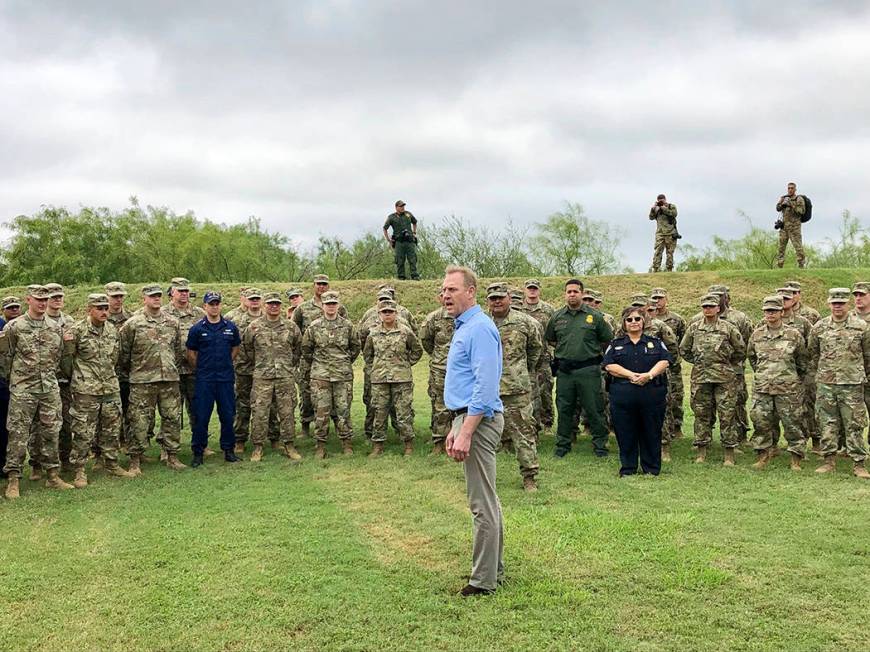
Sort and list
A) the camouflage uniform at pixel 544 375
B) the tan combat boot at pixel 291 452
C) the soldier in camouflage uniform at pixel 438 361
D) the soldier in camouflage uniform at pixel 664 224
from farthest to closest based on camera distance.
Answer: the soldier in camouflage uniform at pixel 664 224, the camouflage uniform at pixel 544 375, the soldier in camouflage uniform at pixel 438 361, the tan combat boot at pixel 291 452

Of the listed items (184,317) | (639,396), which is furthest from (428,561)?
(184,317)

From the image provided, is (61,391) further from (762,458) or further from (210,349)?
(762,458)

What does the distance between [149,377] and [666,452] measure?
6154 mm

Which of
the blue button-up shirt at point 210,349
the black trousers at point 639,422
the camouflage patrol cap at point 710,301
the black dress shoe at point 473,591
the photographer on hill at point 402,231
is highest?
the photographer on hill at point 402,231

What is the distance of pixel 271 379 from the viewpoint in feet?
29.0

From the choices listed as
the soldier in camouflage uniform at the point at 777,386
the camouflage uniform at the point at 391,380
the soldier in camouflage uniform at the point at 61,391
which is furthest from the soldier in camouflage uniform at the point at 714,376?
the soldier in camouflage uniform at the point at 61,391

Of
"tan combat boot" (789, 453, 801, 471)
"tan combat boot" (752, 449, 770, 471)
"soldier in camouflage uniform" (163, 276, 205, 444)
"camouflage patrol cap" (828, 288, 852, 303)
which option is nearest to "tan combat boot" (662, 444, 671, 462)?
"tan combat boot" (752, 449, 770, 471)

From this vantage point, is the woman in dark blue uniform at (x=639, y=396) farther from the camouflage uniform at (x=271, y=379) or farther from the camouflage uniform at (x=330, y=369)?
the camouflage uniform at (x=271, y=379)

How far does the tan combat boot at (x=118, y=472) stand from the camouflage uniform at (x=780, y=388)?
6.98 m

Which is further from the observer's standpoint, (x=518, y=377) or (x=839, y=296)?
(x=839, y=296)

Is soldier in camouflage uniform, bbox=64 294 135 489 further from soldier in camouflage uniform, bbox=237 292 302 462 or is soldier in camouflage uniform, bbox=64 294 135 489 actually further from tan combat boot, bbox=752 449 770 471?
tan combat boot, bbox=752 449 770 471

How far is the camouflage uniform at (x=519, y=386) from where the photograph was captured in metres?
7.02

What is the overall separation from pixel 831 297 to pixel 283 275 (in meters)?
31.6

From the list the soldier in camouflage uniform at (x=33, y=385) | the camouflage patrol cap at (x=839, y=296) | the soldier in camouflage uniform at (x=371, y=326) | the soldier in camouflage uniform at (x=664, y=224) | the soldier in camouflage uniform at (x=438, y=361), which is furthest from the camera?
the soldier in camouflage uniform at (x=664, y=224)
